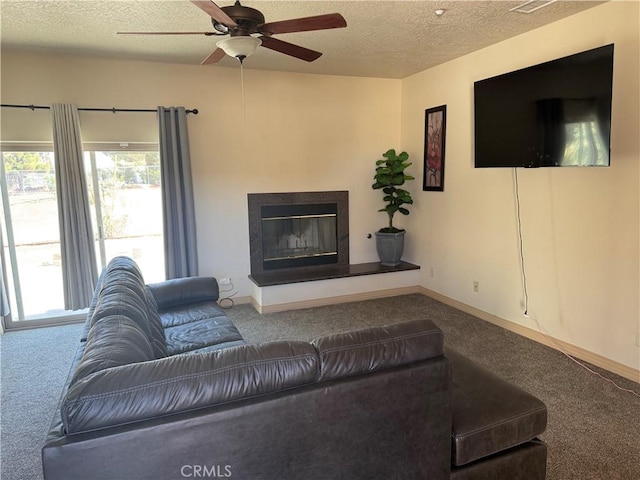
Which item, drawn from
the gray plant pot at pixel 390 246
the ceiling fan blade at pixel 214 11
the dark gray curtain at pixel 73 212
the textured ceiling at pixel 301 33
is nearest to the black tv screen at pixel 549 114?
the textured ceiling at pixel 301 33

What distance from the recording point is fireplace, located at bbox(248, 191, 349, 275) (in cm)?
506

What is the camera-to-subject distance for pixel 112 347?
5.22 feet

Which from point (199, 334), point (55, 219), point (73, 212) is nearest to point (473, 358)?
point (199, 334)

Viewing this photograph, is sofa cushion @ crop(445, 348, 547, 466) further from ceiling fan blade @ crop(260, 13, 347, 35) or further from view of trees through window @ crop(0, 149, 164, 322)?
view of trees through window @ crop(0, 149, 164, 322)

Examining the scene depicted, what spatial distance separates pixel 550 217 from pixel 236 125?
3.40 meters

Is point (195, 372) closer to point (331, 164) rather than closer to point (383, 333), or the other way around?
point (383, 333)

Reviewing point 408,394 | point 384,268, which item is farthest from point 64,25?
point 384,268

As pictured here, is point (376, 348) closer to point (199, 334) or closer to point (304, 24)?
point (199, 334)

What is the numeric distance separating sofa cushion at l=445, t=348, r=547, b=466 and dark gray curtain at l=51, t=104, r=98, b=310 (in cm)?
381

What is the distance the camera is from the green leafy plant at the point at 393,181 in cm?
521

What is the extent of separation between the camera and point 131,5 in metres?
2.91

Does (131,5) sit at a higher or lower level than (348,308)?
higher

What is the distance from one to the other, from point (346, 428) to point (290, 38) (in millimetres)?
3299

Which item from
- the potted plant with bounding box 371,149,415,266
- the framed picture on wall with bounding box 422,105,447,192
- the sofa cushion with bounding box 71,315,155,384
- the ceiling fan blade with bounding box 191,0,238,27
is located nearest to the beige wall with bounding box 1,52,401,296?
the potted plant with bounding box 371,149,415,266
